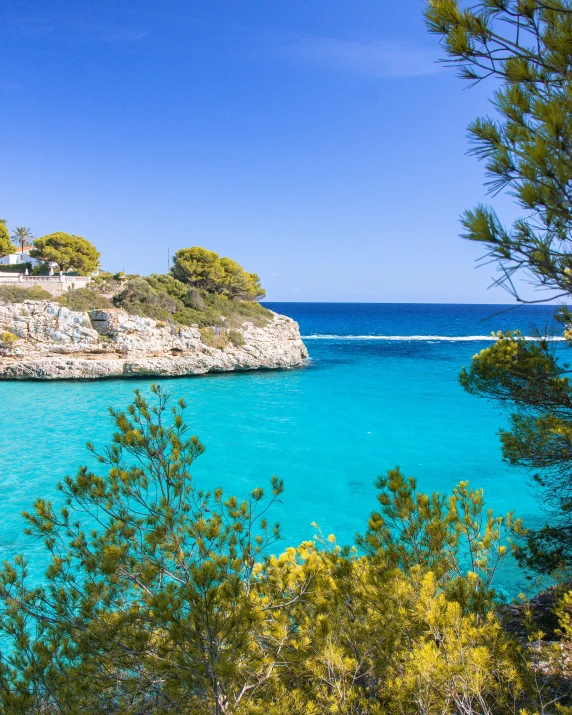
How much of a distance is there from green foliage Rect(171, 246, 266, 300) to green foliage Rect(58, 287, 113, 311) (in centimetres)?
816

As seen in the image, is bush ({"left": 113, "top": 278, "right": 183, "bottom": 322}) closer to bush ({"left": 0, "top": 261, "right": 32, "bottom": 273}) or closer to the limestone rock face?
the limestone rock face

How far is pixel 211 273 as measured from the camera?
33844 mm

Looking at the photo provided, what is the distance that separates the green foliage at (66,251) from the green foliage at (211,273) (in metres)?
7.05

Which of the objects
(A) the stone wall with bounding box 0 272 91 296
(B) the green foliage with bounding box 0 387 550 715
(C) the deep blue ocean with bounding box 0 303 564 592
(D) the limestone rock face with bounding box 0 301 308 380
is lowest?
(C) the deep blue ocean with bounding box 0 303 564 592

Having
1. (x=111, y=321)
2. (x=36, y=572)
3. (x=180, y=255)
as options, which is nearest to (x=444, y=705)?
(x=36, y=572)

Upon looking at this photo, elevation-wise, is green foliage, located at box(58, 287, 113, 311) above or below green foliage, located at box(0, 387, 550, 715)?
above

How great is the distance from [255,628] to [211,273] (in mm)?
32738

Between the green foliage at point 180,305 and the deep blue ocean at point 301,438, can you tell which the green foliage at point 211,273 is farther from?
the deep blue ocean at point 301,438

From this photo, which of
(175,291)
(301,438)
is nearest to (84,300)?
(175,291)

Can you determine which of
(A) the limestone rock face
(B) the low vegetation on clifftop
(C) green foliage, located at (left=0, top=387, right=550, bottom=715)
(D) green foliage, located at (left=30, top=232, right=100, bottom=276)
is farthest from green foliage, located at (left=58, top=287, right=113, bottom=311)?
(C) green foliage, located at (left=0, top=387, right=550, bottom=715)

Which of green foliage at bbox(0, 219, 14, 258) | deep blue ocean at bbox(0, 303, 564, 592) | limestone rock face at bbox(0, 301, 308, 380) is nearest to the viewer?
deep blue ocean at bbox(0, 303, 564, 592)

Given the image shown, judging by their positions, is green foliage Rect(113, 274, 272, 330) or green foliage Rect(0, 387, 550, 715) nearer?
green foliage Rect(0, 387, 550, 715)

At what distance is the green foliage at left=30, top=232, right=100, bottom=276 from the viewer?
32750mm

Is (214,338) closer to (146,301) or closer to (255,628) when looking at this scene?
(146,301)
